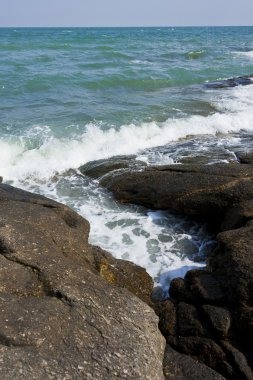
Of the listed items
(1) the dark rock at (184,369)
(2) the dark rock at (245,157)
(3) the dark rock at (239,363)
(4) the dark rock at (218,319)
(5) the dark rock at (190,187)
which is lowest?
(1) the dark rock at (184,369)

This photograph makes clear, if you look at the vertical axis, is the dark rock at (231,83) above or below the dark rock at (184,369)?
above

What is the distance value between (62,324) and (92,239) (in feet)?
11.7

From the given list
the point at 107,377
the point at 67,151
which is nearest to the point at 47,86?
the point at 67,151

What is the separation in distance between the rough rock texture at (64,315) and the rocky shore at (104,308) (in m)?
0.01

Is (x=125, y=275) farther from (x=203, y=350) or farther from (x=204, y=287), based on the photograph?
(x=203, y=350)

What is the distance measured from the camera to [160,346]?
433 centimetres

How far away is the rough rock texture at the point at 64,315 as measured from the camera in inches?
143

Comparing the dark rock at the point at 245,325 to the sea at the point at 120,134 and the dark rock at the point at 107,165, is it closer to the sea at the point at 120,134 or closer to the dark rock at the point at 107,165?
the sea at the point at 120,134

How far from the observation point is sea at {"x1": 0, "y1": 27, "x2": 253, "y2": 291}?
297 inches

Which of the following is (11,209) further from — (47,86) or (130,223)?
(47,86)

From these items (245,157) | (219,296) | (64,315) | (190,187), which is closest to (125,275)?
(219,296)

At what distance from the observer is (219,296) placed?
5094 mm

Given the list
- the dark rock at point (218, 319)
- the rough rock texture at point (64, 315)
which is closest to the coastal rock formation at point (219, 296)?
the dark rock at point (218, 319)

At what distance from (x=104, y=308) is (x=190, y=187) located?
4171 mm
